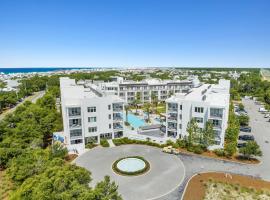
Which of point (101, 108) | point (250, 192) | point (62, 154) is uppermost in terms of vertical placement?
point (101, 108)

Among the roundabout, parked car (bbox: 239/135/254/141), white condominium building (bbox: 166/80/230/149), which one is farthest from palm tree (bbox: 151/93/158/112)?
the roundabout

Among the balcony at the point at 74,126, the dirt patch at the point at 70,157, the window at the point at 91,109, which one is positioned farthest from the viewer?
the window at the point at 91,109

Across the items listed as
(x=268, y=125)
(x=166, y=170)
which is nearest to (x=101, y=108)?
(x=166, y=170)

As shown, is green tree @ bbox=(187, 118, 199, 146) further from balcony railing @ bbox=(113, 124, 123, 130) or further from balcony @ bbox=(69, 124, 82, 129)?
balcony @ bbox=(69, 124, 82, 129)

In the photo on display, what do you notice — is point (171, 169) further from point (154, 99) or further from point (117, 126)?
point (154, 99)

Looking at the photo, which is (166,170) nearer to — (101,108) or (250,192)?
(250,192)

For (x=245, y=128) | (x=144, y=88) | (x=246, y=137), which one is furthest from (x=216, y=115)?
(x=144, y=88)

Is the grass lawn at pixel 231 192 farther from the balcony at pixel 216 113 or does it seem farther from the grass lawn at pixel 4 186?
the grass lawn at pixel 4 186

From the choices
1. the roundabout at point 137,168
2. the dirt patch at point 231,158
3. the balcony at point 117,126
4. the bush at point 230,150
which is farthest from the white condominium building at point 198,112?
the balcony at point 117,126
